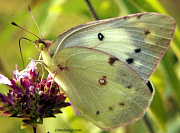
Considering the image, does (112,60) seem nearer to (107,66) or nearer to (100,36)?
(107,66)

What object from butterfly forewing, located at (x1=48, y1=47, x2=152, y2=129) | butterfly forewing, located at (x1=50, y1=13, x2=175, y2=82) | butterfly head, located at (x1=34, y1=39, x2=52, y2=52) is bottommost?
butterfly forewing, located at (x1=48, y1=47, x2=152, y2=129)

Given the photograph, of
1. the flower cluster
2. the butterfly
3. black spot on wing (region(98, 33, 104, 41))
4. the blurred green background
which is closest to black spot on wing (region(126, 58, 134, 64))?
the butterfly

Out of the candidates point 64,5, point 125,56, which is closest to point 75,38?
point 125,56

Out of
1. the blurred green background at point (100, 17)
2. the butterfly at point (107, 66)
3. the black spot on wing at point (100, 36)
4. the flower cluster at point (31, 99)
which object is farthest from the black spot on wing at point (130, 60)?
the flower cluster at point (31, 99)

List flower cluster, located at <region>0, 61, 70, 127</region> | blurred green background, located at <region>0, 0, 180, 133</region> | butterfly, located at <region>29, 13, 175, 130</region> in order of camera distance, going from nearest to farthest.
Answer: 1. flower cluster, located at <region>0, 61, 70, 127</region>
2. butterfly, located at <region>29, 13, 175, 130</region>
3. blurred green background, located at <region>0, 0, 180, 133</region>

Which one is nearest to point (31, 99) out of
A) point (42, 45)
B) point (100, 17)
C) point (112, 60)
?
point (42, 45)

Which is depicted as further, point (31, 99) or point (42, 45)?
point (42, 45)

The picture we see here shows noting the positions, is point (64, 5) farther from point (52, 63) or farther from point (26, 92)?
point (26, 92)

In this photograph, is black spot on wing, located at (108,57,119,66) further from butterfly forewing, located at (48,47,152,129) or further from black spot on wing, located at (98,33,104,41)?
black spot on wing, located at (98,33,104,41)
